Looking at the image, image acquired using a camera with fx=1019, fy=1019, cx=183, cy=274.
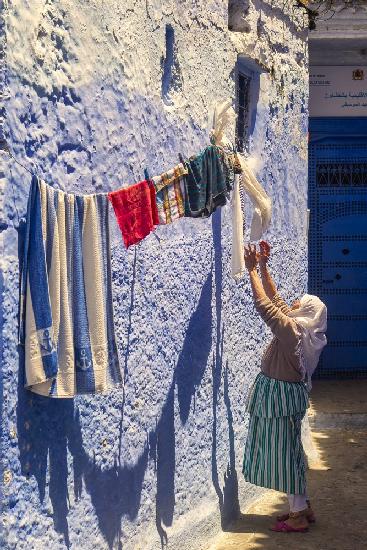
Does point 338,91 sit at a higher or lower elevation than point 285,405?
higher

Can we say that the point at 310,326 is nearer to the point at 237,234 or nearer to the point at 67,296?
the point at 237,234

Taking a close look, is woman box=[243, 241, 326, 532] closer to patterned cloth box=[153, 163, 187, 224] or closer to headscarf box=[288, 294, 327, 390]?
headscarf box=[288, 294, 327, 390]

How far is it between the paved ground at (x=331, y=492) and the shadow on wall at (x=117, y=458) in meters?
0.29

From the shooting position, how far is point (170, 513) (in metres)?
5.62

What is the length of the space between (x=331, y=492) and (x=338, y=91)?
498 cm

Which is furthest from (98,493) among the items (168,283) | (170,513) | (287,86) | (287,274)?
(287,86)

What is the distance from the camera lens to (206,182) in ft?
17.5

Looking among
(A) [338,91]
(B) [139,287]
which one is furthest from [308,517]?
(A) [338,91]

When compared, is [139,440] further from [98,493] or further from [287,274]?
[287,274]

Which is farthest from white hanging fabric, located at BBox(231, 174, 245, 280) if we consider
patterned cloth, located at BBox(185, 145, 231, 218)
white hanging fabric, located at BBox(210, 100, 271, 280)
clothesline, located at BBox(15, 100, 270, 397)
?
clothesline, located at BBox(15, 100, 270, 397)

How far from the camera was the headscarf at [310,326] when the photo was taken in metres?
6.22

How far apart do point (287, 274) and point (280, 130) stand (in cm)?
108

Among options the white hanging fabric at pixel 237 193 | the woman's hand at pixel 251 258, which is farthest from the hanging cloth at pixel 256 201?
the woman's hand at pixel 251 258

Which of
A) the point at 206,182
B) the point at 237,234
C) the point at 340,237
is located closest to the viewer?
the point at 206,182
